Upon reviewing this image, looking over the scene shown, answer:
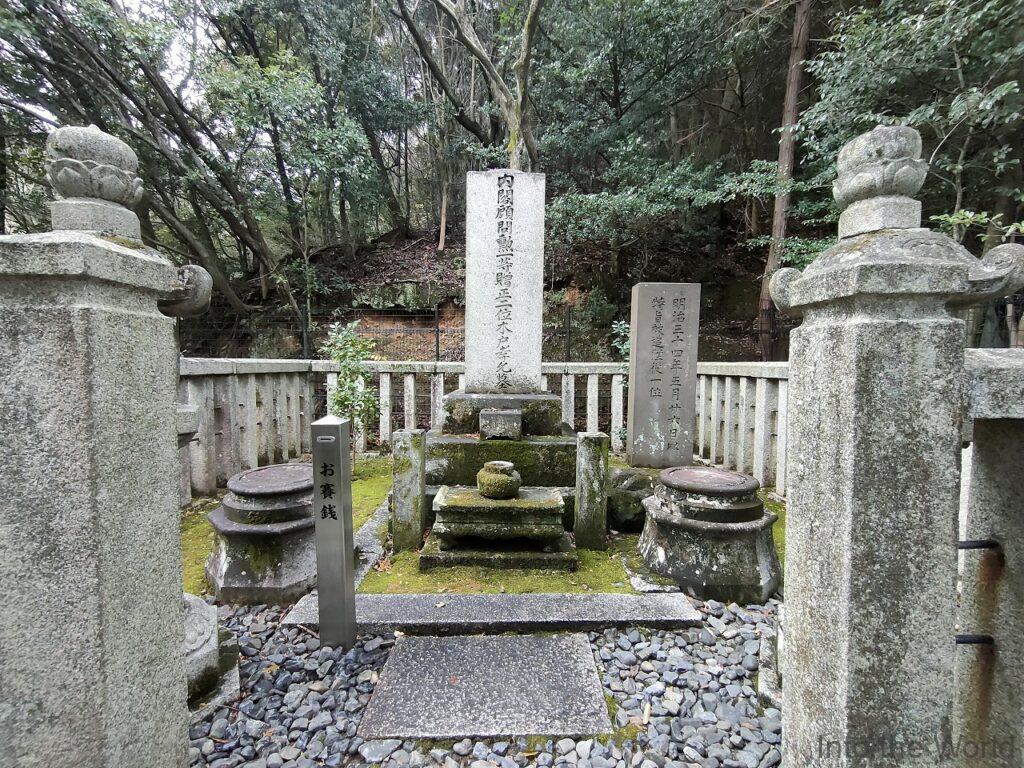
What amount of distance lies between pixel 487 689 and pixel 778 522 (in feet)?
10.3

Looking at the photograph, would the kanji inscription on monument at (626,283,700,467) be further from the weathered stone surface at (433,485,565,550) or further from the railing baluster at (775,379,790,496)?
the weathered stone surface at (433,485,565,550)

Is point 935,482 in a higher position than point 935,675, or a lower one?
higher

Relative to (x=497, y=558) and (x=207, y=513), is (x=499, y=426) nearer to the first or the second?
(x=497, y=558)

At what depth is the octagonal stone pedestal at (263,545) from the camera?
9.09ft

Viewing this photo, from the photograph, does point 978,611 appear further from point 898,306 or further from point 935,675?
point 898,306

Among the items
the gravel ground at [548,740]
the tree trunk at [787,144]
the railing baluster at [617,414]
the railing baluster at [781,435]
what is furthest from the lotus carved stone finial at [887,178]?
the tree trunk at [787,144]

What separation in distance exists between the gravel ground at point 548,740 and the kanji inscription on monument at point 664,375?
8.11ft

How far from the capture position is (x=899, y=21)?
17.3 feet

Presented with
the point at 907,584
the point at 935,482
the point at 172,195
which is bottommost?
the point at 907,584

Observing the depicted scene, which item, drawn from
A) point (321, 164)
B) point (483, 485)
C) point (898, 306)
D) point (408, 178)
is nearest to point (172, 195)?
point (321, 164)

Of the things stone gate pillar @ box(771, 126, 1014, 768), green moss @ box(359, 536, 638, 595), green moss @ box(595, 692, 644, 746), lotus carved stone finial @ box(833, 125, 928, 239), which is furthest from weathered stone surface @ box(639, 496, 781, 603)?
lotus carved stone finial @ box(833, 125, 928, 239)

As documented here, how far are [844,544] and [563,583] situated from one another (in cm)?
200

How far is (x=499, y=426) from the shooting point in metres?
3.76

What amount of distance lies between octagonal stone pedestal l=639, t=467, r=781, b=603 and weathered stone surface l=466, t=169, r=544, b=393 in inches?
73.7
